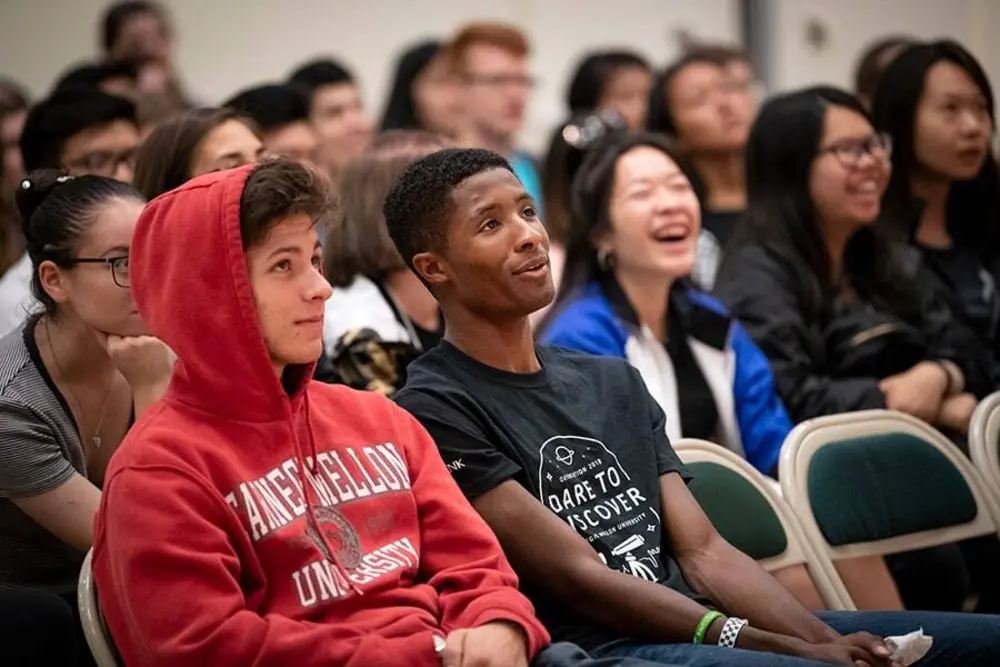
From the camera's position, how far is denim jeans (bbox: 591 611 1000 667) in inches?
84.7

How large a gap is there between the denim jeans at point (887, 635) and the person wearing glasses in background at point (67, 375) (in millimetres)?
965

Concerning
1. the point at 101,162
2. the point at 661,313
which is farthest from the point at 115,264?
the point at 661,313

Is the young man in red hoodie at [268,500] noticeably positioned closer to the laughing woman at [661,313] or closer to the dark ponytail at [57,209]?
the dark ponytail at [57,209]

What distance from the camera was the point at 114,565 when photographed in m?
1.90

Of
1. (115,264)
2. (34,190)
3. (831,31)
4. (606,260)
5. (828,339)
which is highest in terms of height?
(831,31)

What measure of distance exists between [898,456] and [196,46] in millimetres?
3932

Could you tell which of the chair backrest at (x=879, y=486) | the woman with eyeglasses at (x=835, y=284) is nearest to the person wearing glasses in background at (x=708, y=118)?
the woman with eyeglasses at (x=835, y=284)

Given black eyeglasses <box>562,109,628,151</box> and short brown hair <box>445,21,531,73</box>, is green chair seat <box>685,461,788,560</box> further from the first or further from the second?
short brown hair <box>445,21,531,73</box>

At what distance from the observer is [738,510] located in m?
2.78

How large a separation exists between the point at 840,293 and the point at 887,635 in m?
1.66

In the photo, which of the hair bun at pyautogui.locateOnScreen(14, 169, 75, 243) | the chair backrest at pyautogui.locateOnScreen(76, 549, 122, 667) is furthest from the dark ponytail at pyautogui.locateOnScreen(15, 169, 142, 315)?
the chair backrest at pyautogui.locateOnScreen(76, 549, 122, 667)

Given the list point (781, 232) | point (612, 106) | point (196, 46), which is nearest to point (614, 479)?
point (781, 232)

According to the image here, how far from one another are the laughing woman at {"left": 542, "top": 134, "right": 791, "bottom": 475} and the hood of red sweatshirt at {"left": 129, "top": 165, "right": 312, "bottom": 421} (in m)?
1.28

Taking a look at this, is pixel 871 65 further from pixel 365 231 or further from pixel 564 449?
pixel 564 449
